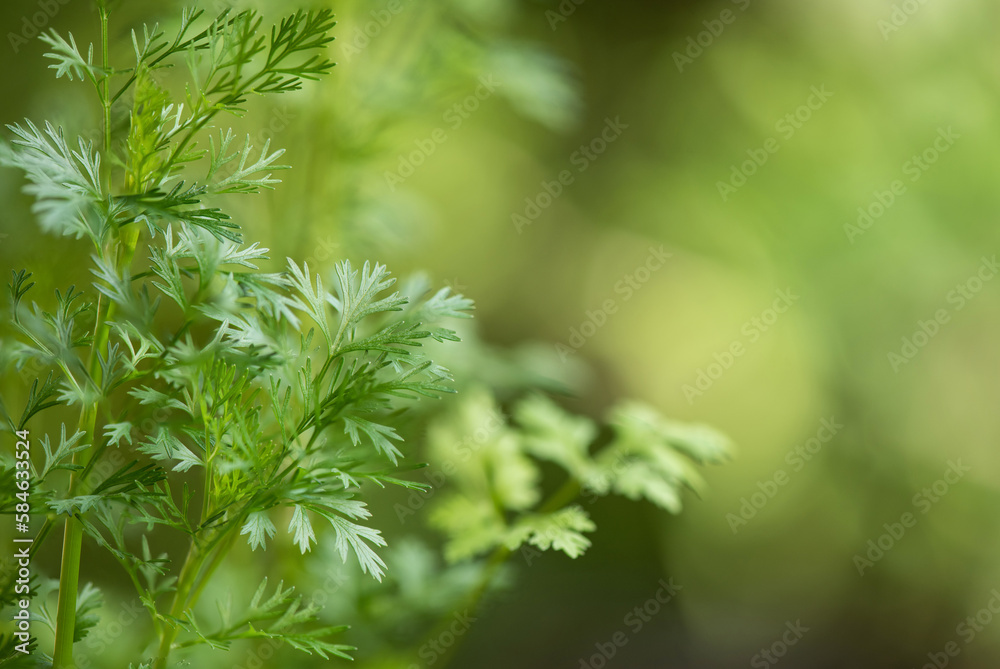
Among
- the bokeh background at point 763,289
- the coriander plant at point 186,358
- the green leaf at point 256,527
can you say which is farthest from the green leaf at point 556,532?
the bokeh background at point 763,289


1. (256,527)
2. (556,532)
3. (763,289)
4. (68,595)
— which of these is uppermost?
(763,289)

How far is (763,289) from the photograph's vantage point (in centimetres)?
224

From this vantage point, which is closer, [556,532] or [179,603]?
[179,603]

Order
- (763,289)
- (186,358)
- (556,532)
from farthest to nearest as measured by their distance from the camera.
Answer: (763,289) → (556,532) → (186,358)

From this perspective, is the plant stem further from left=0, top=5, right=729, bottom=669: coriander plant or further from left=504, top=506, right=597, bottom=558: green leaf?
left=504, top=506, right=597, bottom=558: green leaf

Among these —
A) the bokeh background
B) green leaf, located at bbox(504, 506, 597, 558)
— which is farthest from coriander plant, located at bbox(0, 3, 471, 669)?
the bokeh background

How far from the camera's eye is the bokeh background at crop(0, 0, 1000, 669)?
207 centimetres

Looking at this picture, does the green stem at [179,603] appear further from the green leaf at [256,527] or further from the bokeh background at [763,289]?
the bokeh background at [763,289]

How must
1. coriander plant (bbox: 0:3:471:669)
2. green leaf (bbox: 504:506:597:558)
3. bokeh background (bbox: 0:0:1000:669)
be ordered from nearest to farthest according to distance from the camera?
coriander plant (bbox: 0:3:471:669) → green leaf (bbox: 504:506:597:558) → bokeh background (bbox: 0:0:1000:669)

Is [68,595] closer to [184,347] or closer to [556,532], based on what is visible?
[184,347]

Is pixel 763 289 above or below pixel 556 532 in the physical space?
above

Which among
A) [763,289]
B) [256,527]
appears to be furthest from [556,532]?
[763,289]

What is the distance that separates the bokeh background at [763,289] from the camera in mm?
2066

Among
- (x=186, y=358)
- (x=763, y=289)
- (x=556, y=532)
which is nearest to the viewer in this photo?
(x=186, y=358)
